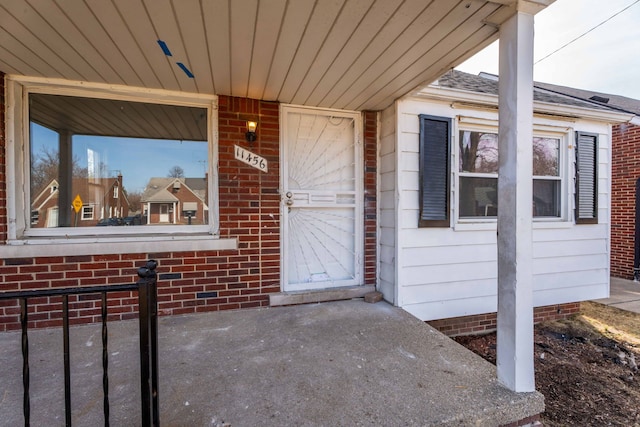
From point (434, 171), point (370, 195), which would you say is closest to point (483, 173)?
point (434, 171)

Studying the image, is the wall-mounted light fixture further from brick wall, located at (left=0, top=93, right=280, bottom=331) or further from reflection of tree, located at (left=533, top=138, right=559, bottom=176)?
reflection of tree, located at (left=533, top=138, right=559, bottom=176)

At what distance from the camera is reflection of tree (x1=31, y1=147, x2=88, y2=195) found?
259cm

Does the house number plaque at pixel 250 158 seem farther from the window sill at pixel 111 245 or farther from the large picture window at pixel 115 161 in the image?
the window sill at pixel 111 245

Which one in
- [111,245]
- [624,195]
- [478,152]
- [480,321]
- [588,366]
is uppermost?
[478,152]

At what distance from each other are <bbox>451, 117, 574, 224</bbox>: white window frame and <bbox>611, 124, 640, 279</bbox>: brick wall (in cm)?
384

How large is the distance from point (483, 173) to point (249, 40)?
2930mm

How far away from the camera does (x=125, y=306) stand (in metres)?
2.69

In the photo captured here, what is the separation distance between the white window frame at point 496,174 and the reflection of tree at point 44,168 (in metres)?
3.95

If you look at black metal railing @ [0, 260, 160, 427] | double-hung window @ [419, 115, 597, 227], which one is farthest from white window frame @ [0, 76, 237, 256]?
double-hung window @ [419, 115, 597, 227]

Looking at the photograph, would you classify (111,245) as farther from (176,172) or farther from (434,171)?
(434,171)

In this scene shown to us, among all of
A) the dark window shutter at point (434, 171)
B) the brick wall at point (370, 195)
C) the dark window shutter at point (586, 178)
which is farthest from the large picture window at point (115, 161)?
the dark window shutter at point (586, 178)

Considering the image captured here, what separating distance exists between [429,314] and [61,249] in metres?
3.66

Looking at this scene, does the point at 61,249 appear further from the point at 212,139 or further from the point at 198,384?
the point at 198,384

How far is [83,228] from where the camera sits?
267 centimetres
